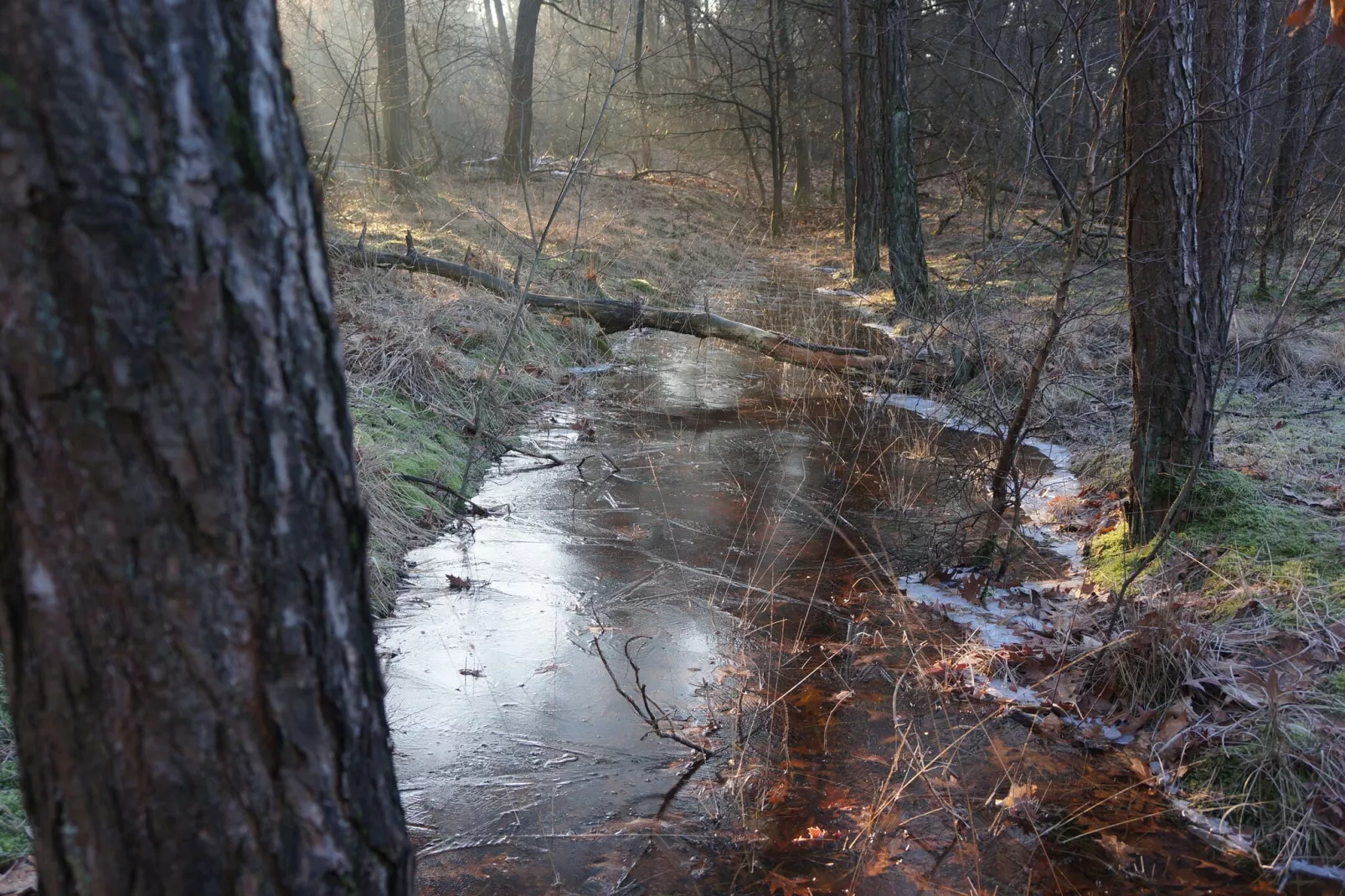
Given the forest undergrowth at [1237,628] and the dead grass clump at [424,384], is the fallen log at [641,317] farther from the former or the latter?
the forest undergrowth at [1237,628]

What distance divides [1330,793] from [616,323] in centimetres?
775

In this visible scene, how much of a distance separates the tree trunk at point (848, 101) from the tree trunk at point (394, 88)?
297 inches

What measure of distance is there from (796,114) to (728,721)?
22.5 meters

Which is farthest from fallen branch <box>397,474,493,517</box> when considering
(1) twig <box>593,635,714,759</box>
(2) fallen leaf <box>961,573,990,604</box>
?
(2) fallen leaf <box>961,573,990,604</box>

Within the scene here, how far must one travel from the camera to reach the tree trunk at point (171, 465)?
110 centimetres

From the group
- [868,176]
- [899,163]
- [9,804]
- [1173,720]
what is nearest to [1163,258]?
[1173,720]

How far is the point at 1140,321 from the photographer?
466 centimetres

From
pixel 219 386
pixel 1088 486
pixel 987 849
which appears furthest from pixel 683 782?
pixel 1088 486

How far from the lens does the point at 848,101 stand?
18766 mm

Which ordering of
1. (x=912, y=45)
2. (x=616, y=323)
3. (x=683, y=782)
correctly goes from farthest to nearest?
(x=912, y=45) → (x=616, y=323) → (x=683, y=782)

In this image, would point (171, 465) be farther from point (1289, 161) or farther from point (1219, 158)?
point (1289, 161)

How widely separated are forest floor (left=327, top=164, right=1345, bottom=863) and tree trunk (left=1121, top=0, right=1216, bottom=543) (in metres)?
0.19

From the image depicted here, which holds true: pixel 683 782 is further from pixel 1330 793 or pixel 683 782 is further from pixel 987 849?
pixel 1330 793

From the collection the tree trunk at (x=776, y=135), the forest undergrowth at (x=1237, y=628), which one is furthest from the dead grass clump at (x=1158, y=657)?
the tree trunk at (x=776, y=135)
